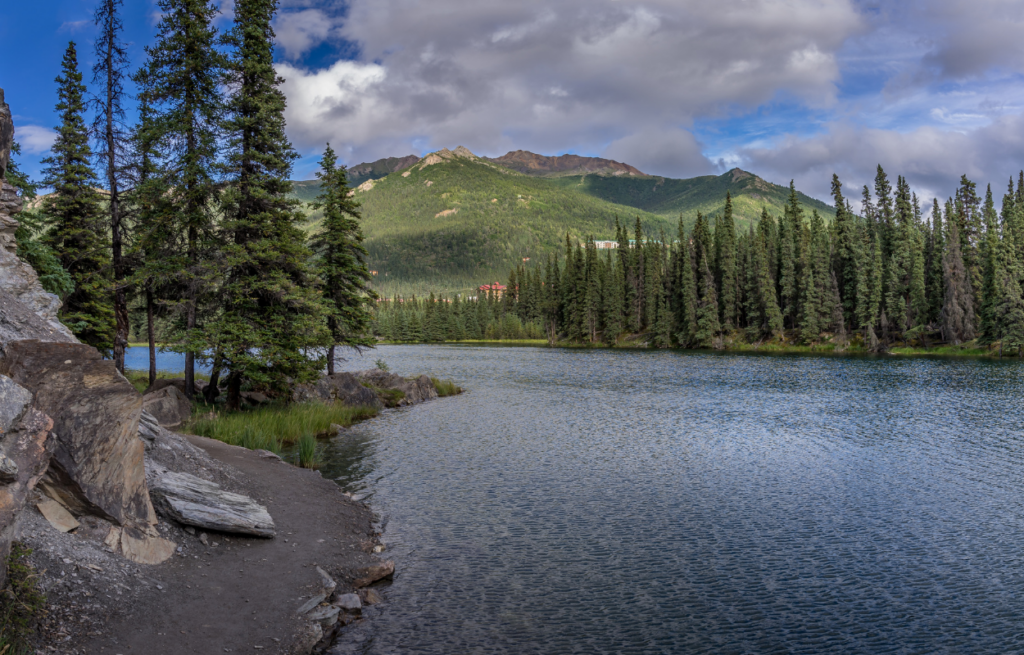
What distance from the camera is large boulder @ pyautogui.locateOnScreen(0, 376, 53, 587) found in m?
6.70

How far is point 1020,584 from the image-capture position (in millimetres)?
11312

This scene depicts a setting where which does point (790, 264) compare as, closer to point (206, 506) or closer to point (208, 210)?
point (208, 210)

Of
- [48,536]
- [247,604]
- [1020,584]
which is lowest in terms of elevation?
[1020,584]

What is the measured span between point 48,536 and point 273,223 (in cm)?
1907

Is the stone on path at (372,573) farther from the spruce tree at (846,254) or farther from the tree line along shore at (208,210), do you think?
the spruce tree at (846,254)

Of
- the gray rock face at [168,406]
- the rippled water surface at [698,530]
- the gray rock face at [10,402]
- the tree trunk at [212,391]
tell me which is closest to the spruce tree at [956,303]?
the rippled water surface at [698,530]

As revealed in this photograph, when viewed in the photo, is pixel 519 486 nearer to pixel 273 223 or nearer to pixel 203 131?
pixel 273 223

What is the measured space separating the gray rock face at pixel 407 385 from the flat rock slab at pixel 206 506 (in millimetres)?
26383

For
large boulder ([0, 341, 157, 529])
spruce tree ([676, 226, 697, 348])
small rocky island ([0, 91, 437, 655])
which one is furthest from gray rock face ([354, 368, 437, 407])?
spruce tree ([676, 226, 697, 348])

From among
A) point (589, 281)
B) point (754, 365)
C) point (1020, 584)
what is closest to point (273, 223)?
point (1020, 584)

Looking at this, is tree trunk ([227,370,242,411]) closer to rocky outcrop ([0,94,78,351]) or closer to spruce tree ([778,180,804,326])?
rocky outcrop ([0,94,78,351])

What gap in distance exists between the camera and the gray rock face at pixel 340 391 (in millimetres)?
30953

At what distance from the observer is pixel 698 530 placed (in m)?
14.4

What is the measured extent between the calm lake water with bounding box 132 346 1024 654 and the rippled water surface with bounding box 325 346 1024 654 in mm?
55
